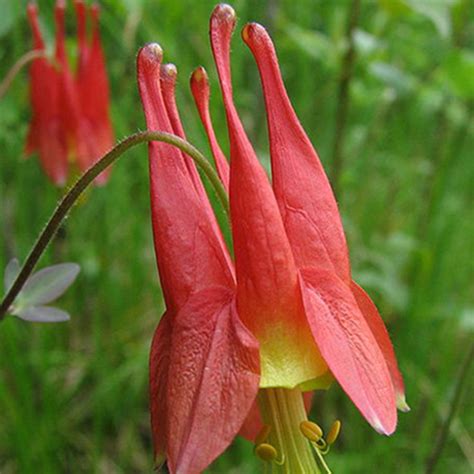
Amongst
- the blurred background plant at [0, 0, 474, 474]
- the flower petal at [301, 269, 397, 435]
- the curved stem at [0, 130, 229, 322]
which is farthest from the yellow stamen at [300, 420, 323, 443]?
the blurred background plant at [0, 0, 474, 474]

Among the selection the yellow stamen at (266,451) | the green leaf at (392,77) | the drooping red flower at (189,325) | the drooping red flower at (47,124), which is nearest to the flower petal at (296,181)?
the drooping red flower at (189,325)

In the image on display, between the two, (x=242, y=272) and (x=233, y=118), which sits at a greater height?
(x=233, y=118)

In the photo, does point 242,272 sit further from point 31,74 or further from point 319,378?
point 31,74

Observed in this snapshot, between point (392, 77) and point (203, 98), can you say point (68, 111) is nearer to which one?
point (392, 77)

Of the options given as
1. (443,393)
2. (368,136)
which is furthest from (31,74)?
(443,393)

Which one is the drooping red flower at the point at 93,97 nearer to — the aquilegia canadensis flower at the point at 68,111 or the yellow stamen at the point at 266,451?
the aquilegia canadensis flower at the point at 68,111

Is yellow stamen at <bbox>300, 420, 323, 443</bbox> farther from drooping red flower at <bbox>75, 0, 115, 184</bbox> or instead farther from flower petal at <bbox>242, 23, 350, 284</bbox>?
drooping red flower at <bbox>75, 0, 115, 184</bbox>

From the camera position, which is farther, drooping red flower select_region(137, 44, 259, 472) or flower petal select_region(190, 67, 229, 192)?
flower petal select_region(190, 67, 229, 192)
